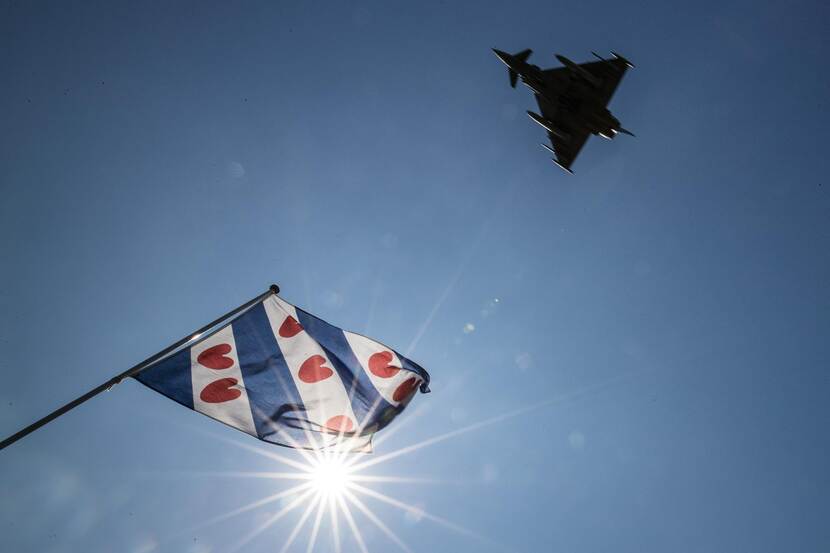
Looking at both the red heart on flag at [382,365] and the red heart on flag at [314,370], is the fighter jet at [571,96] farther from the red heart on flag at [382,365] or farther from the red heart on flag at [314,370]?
the red heart on flag at [314,370]

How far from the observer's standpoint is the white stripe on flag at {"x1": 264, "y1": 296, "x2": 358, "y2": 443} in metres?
5.92

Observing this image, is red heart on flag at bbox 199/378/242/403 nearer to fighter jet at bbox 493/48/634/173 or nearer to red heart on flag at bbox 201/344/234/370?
red heart on flag at bbox 201/344/234/370

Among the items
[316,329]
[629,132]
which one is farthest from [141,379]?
[629,132]

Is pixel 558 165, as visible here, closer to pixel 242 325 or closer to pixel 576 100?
pixel 576 100

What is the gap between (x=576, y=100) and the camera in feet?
52.0

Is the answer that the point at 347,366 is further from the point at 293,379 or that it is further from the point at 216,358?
the point at 216,358

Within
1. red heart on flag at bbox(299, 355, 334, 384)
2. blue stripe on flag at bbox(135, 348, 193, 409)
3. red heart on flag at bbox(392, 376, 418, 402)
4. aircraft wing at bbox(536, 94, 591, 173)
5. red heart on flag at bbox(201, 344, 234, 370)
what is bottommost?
blue stripe on flag at bbox(135, 348, 193, 409)

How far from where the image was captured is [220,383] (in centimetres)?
529

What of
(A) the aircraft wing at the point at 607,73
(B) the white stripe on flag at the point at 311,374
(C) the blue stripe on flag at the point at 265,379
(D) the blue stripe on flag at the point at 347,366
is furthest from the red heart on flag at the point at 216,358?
(A) the aircraft wing at the point at 607,73

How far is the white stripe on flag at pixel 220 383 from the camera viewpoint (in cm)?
513

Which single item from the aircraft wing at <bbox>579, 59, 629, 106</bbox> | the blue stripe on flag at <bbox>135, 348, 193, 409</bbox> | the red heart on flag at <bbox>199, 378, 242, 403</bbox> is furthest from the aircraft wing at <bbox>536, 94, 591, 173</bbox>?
the blue stripe on flag at <bbox>135, 348, 193, 409</bbox>

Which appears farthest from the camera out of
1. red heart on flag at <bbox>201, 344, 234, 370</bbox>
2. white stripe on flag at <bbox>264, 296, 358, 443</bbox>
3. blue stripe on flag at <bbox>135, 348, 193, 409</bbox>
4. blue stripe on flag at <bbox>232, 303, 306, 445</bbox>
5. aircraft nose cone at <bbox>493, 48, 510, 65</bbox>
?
aircraft nose cone at <bbox>493, 48, 510, 65</bbox>

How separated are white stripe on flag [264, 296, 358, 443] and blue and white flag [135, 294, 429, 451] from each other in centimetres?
1

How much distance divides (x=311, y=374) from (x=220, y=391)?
1.26m
